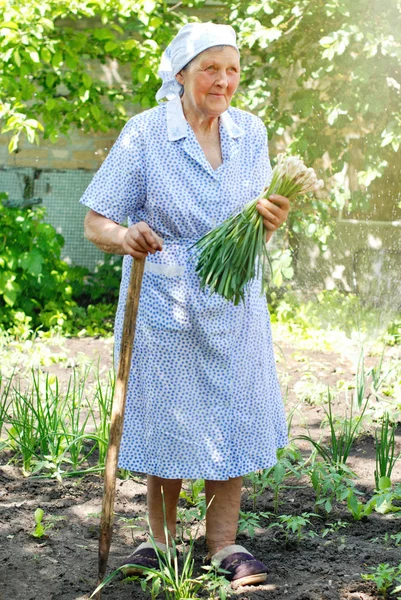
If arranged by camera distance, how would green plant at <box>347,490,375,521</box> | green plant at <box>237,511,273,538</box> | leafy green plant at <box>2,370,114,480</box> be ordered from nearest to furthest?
green plant at <box>237,511,273,538</box>, green plant at <box>347,490,375,521</box>, leafy green plant at <box>2,370,114,480</box>

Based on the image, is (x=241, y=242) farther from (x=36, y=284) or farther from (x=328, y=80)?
(x=328, y=80)

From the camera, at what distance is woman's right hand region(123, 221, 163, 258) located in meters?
2.42

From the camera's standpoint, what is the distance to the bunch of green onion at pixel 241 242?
2.51 m

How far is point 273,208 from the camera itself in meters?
2.52

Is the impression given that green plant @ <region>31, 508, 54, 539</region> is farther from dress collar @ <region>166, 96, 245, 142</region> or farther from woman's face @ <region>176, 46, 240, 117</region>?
woman's face @ <region>176, 46, 240, 117</region>

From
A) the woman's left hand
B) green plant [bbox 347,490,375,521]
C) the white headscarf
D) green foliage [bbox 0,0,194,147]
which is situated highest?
green foliage [bbox 0,0,194,147]

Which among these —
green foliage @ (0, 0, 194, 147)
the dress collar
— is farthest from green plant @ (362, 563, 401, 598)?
green foliage @ (0, 0, 194, 147)

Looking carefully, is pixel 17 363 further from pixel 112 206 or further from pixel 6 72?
pixel 112 206

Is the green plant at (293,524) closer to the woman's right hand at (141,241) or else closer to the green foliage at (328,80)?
the woman's right hand at (141,241)

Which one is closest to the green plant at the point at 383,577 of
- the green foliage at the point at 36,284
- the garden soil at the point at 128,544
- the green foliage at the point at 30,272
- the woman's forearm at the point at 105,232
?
the garden soil at the point at 128,544

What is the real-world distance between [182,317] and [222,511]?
655 millimetres

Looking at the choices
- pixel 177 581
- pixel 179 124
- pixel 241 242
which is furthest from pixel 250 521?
pixel 179 124

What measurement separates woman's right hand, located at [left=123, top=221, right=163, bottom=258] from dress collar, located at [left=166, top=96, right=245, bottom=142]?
0.35 meters

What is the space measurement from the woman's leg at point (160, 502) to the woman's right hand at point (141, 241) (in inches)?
30.9
